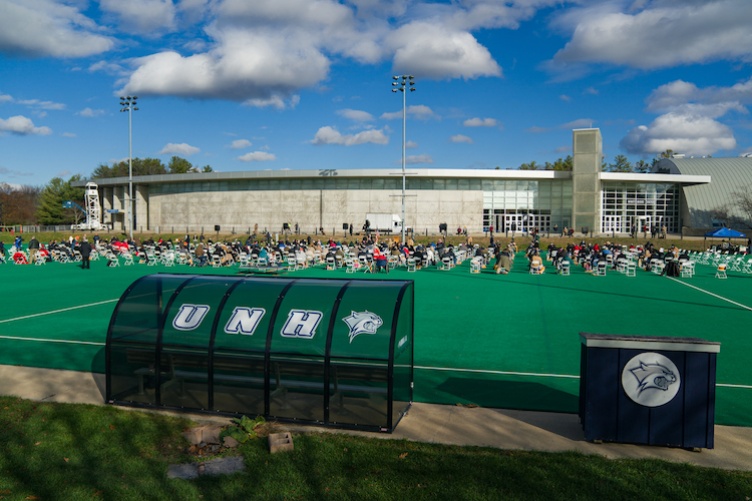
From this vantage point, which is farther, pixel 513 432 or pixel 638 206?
pixel 638 206

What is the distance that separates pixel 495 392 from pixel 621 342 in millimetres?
2755

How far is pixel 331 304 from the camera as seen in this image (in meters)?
7.81

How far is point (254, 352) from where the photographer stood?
25.8 feet

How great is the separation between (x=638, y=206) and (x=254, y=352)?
72.8 m

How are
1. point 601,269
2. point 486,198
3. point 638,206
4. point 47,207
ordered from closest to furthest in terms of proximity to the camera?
point 601,269, point 486,198, point 638,206, point 47,207

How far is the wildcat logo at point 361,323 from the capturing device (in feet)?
24.8

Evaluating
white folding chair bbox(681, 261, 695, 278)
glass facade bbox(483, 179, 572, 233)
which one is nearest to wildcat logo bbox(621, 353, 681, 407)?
white folding chair bbox(681, 261, 695, 278)

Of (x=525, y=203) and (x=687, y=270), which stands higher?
(x=525, y=203)

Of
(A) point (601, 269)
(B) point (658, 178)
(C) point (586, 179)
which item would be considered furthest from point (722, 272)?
(B) point (658, 178)

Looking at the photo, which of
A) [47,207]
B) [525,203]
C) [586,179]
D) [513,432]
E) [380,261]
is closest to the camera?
[513,432]

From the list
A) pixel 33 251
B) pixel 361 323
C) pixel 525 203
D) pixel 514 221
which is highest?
pixel 525 203

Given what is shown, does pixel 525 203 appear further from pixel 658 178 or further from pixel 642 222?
pixel 658 178

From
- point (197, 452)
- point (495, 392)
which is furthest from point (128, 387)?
point (495, 392)

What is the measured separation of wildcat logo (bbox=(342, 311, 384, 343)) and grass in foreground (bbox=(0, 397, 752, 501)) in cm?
135
